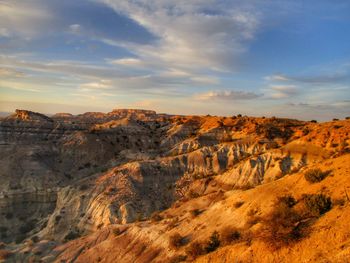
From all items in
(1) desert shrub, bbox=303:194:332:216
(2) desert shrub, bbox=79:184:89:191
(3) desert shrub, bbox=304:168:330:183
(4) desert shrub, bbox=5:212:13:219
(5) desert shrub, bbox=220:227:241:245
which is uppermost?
(3) desert shrub, bbox=304:168:330:183

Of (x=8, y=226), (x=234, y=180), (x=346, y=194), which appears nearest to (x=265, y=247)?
(x=346, y=194)

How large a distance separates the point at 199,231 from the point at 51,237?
994 inches

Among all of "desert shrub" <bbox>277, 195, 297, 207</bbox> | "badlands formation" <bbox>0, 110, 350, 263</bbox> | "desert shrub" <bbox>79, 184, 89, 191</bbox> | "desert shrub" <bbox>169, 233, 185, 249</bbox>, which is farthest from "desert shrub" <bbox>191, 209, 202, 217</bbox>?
"desert shrub" <bbox>79, 184, 89, 191</bbox>

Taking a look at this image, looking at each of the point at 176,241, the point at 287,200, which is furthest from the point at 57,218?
the point at 287,200

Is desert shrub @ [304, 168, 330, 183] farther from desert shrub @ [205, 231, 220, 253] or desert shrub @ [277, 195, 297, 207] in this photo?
desert shrub @ [205, 231, 220, 253]

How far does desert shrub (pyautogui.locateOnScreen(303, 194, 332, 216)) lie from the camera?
16562 mm

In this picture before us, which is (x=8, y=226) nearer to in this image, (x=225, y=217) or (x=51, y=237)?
(x=51, y=237)

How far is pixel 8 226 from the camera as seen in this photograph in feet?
171

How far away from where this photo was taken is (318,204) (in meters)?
16.8

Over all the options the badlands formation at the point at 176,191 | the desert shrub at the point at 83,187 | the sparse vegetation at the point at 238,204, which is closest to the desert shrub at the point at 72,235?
the badlands formation at the point at 176,191

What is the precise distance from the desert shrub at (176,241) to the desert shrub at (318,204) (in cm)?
776

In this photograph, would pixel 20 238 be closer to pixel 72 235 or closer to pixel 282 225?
pixel 72 235

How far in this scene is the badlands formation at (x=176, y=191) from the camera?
669 inches

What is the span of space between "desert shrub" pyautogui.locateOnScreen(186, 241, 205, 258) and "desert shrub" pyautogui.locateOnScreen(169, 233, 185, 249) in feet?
6.14
